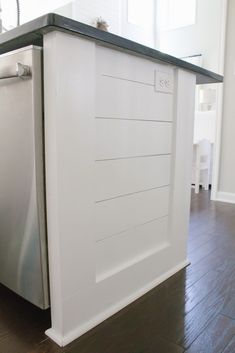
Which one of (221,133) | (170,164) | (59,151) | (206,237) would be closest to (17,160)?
(59,151)

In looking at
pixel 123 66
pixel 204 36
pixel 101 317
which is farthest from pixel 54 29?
pixel 204 36

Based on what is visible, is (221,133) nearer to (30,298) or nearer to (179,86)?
(179,86)

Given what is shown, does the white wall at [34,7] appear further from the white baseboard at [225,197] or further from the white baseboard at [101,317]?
→ the white baseboard at [101,317]

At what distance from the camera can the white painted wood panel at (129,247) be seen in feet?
3.76

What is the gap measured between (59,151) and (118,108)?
0.33 meters

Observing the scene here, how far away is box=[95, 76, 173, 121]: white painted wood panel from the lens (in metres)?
1.06

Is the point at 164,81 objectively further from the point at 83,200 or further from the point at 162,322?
the point at 162,322

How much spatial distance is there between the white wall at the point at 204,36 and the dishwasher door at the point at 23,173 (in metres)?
3.03

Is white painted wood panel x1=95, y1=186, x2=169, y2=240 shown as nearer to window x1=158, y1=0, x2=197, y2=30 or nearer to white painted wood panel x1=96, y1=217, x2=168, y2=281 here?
white painted wood panel x1=96, y1=217, x2=168, y2=281

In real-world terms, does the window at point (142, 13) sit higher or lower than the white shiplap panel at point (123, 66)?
higher

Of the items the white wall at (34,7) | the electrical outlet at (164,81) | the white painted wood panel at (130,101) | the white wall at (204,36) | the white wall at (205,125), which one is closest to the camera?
the white painted wood panel at (130,101)

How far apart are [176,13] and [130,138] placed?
390 cm

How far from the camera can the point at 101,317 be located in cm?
114

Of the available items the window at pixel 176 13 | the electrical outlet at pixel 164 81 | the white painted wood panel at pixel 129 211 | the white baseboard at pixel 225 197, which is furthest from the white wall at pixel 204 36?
the white painted wood panel at pixel 129 211
